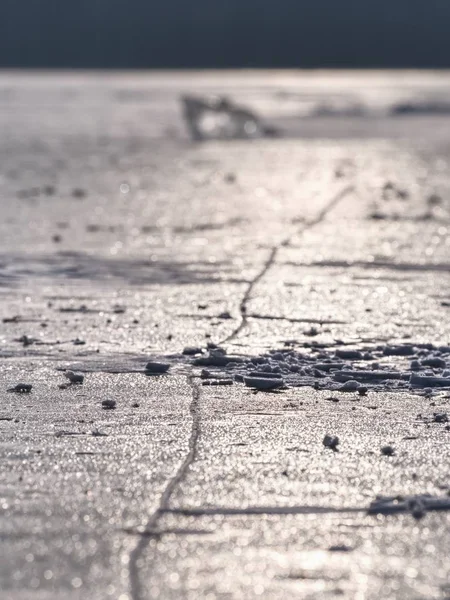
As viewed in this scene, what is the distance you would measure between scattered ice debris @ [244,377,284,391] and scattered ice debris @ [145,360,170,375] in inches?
16.2

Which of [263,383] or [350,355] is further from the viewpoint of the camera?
[350,355]

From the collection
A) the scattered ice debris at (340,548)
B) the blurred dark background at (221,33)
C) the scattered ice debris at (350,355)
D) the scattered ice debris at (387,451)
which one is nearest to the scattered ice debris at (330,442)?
the scattered ice debris at (387,451)

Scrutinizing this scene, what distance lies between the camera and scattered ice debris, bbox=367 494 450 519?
153 inches

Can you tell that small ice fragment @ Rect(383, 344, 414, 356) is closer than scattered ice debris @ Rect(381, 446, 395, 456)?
No

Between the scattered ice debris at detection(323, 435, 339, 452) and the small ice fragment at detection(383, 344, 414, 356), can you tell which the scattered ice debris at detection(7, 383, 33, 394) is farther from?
the small ice fragment at detection(383, 344, 414, 356)

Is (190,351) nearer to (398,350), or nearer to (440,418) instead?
(398,350)

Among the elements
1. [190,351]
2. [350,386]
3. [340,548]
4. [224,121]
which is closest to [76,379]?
[190,351]

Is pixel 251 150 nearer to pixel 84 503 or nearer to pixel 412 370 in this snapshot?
pixel 412 370

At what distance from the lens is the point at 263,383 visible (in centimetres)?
544

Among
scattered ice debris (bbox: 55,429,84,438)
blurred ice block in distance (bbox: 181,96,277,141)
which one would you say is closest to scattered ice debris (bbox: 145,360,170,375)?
scattered ice debris (bbox: 55,429,84,438)

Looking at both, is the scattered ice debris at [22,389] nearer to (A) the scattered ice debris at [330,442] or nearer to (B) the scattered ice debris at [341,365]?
(B) the scattered ice debris at [341,365]

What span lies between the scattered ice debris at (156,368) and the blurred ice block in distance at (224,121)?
20.4 meters

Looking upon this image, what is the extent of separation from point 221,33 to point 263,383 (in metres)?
101

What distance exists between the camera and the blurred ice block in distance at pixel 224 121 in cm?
2638
